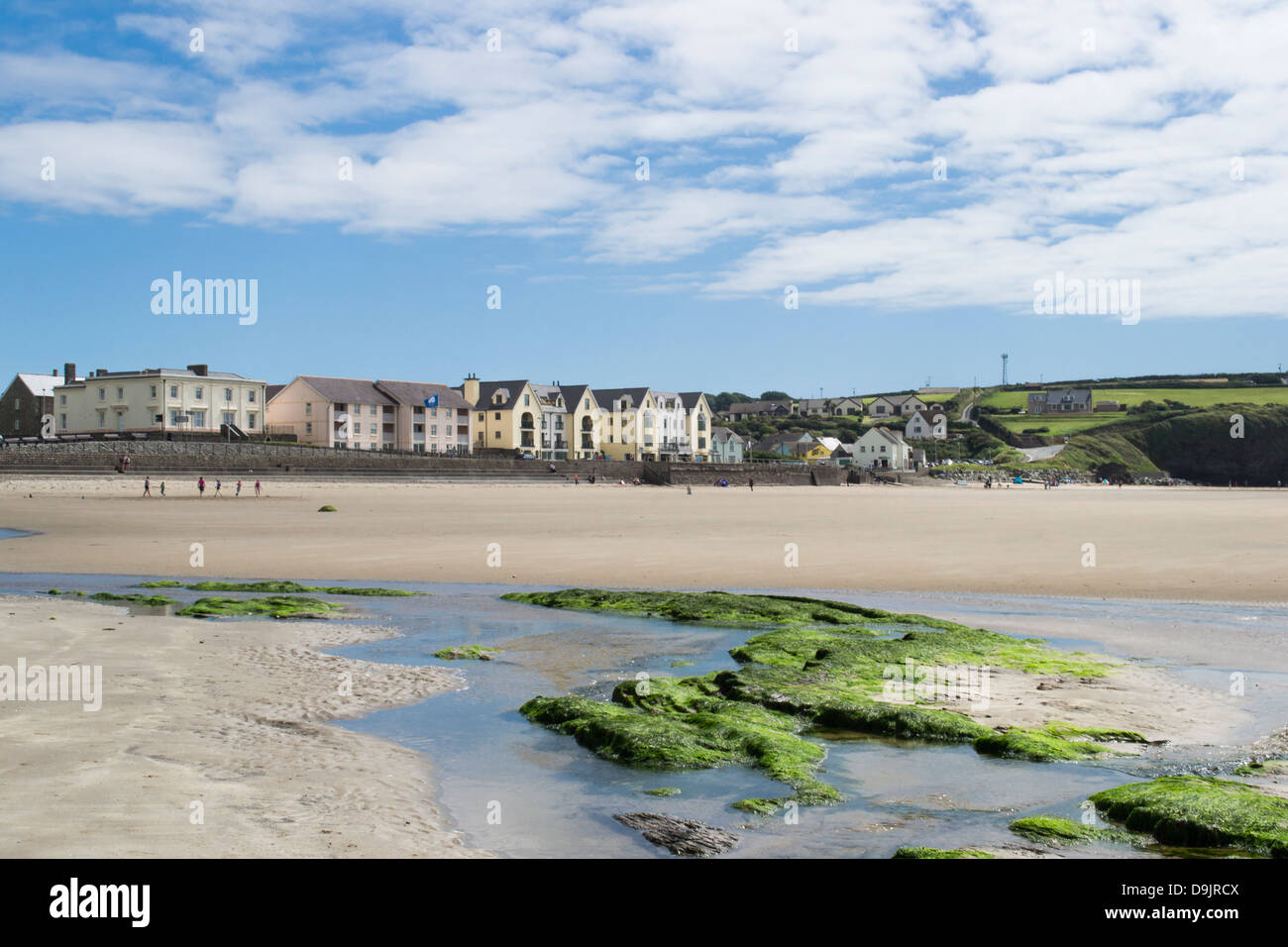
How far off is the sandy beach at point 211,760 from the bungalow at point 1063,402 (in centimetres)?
17832

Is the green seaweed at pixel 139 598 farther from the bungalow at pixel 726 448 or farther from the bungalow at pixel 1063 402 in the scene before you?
the bungalow at pixel 1063 402

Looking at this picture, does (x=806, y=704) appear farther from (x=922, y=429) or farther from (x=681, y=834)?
(x=922, y=429)

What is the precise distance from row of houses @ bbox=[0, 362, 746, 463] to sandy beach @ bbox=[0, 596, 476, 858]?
62.1 meters

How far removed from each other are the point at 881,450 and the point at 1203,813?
138 metres

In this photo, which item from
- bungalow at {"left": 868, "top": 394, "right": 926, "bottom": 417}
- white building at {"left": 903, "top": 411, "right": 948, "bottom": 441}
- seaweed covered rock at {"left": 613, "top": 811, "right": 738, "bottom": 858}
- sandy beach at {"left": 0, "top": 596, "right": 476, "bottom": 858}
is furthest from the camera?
bungalow at {"left": 868, "top": 394, "right": 926, "bottom": 417}

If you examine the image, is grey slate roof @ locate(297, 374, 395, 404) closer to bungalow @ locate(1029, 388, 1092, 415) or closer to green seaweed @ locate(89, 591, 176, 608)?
green seaweed @ locate(89, 591, 176, 608)

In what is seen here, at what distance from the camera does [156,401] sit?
78250 mm

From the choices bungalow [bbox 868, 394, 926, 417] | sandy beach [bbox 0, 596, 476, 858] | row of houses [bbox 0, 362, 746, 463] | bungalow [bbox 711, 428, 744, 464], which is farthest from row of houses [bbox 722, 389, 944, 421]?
sandy beach [bbox 0, 596, 476, 858]

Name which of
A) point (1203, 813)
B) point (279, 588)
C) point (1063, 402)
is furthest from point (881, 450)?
point (1203, 813)

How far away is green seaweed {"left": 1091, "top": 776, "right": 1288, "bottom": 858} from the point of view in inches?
225

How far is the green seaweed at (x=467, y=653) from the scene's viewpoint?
11.6 meters

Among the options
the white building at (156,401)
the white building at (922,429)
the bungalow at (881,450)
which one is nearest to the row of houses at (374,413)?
the white building at (156,401)
